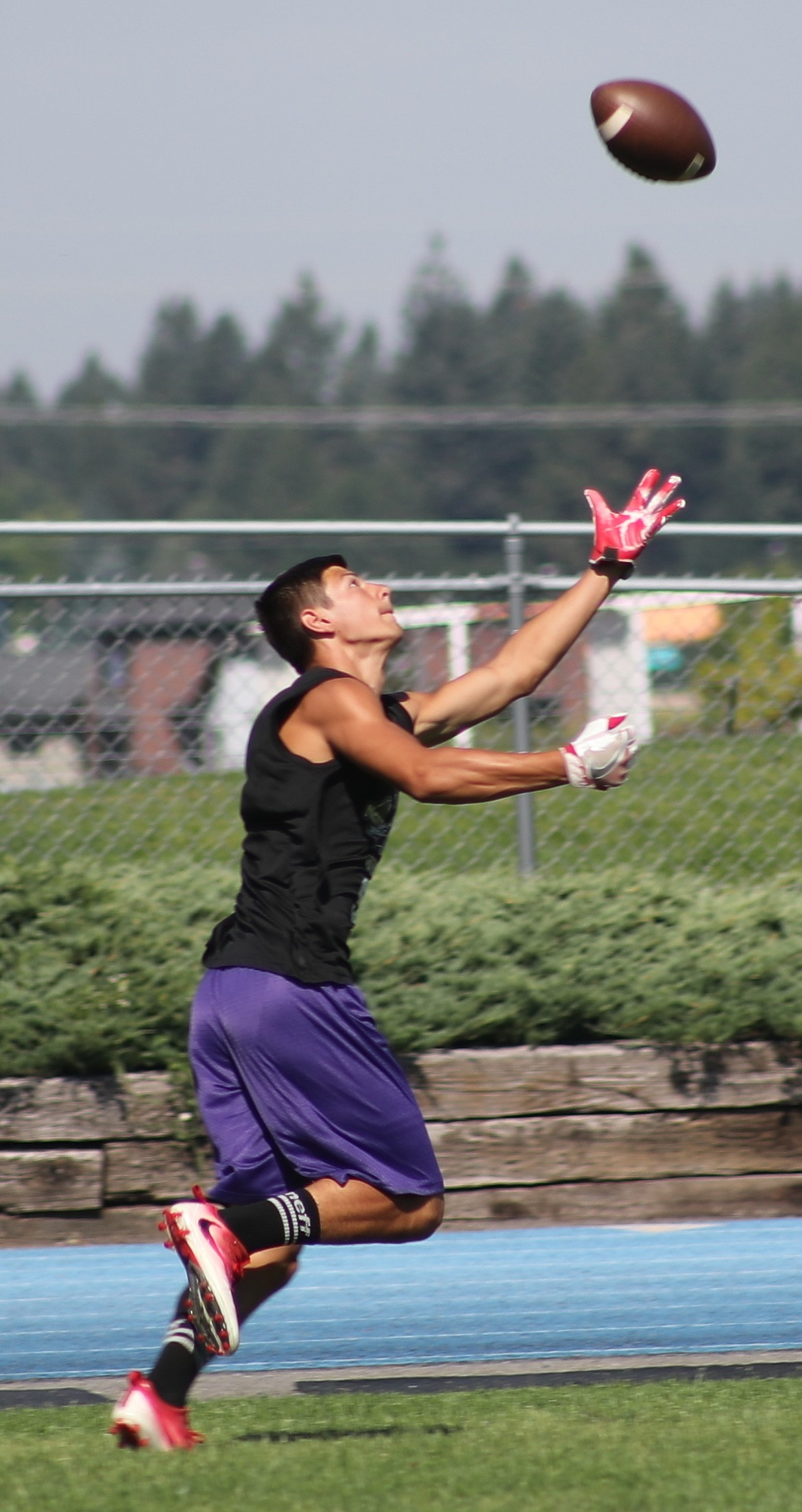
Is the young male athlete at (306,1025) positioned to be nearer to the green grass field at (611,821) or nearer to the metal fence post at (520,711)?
the metal fence post at (520,711)

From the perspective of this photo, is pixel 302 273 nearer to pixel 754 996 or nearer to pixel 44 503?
pixel 44 503

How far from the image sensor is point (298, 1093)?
3738 mm

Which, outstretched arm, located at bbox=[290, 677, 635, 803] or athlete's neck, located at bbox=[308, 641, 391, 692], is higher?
athlete's neck, located at bbox=[308, 641, 391, 692]

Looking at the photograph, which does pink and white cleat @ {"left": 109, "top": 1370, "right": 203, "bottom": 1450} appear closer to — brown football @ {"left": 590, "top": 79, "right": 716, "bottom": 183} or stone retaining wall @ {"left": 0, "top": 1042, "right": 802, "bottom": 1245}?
stone retaining wall @ {"left": 0, "top": 1042, "right": 802, "bottom": 1245}

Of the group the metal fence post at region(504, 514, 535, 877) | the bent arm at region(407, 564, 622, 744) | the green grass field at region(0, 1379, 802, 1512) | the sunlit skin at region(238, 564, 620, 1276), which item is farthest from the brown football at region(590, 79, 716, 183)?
the green grass field at region(0, 1379, 802, 1512)

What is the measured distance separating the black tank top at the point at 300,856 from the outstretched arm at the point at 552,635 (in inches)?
19.0

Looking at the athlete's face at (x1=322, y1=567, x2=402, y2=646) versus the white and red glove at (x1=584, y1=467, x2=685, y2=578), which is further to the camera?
the white and red glove at (x1=584, y1=467, x2=685, y2=578)

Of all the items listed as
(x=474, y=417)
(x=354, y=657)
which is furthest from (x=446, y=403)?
(x=354, y=657)

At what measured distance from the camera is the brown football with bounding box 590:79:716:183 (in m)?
5.53

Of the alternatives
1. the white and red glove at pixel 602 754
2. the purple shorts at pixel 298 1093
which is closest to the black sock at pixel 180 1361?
the purple shorts at pixel 298 1093

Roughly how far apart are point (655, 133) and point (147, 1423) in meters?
3.98

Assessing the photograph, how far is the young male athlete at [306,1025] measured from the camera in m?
3.64

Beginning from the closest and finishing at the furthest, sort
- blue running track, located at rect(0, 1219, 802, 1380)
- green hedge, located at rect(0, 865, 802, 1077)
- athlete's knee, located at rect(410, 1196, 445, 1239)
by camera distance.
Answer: athlete's knee, located at rect(410, 1196, 445, 1239) → blue running track, located at rect(0, 1219, 802, 1380) → green hedge, located at rect(0, 865, 802, 1077)

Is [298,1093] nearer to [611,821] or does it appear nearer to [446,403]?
[611,821]
